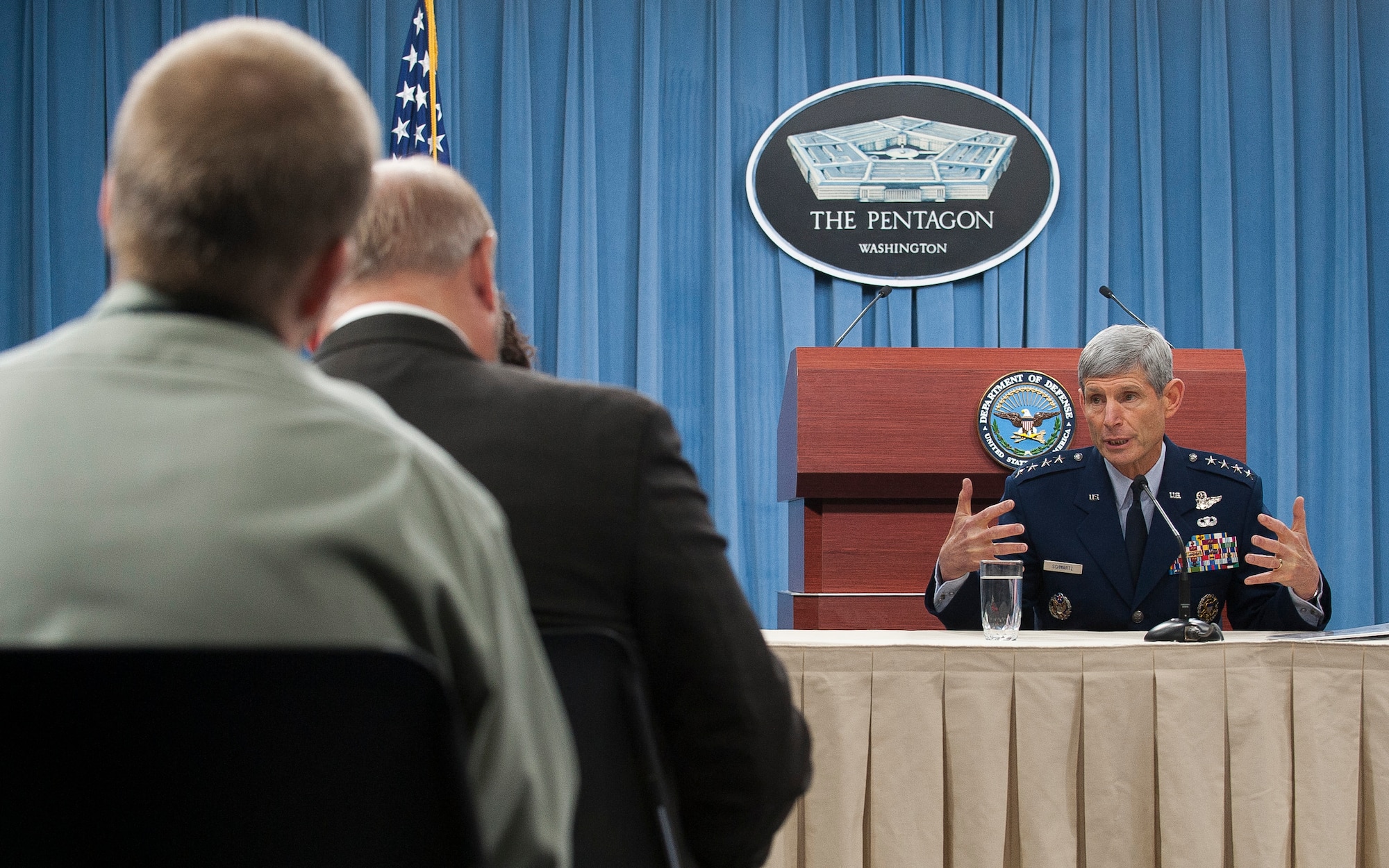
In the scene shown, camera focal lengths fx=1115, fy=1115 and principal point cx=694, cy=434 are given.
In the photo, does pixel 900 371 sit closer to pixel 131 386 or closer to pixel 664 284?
pixel 664 284

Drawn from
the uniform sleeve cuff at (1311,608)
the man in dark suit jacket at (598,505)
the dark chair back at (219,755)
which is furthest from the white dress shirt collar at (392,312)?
the uniform sleeve cuff at (1311,608)

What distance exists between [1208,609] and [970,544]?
0.64 metres

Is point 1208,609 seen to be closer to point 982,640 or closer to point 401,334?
point 982,640

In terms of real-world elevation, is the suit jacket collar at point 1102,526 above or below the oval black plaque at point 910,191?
below

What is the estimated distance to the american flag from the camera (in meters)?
4.12

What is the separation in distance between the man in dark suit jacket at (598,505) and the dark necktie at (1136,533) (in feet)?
5.69

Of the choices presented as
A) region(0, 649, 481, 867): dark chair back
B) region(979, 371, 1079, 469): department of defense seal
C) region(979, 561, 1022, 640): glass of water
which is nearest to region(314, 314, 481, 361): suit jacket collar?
region(0, 649, 481, 867): dark chair back

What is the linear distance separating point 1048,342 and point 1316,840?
304 cm

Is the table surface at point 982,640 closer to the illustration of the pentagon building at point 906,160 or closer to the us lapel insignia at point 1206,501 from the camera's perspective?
the us lapel insignia at point 1206,501

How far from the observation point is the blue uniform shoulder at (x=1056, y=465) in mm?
2736

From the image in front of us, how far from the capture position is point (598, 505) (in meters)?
1.00

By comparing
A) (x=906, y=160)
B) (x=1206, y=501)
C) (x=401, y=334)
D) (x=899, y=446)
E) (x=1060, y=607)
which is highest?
(x=906, y=160)

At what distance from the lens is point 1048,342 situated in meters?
4.70

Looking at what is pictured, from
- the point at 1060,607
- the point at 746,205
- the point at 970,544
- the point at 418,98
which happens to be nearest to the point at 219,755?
the point at 970,544
